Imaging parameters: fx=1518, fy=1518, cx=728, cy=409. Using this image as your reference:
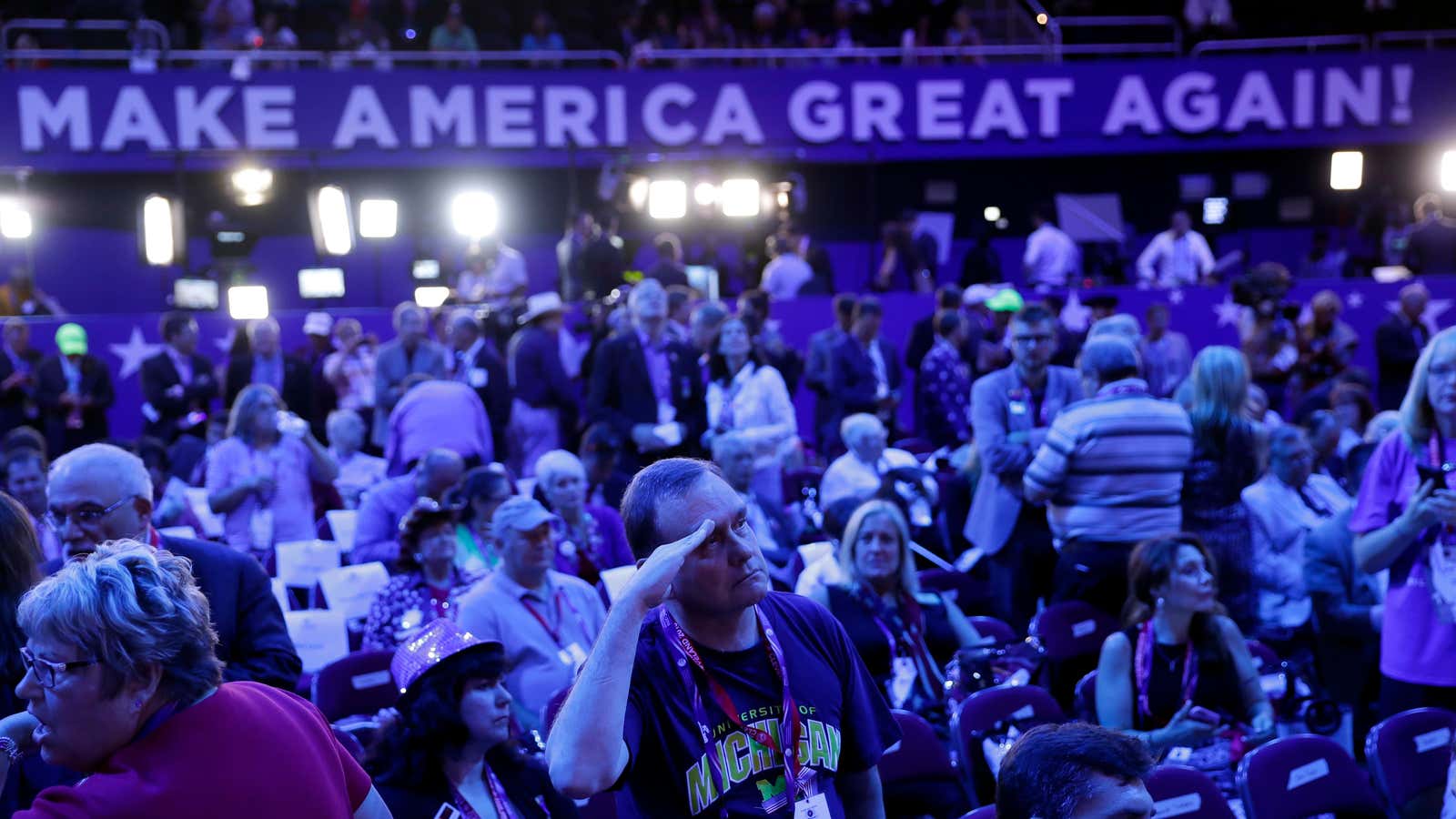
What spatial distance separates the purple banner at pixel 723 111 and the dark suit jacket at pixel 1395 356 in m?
4.17

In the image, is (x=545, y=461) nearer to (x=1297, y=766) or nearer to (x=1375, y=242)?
(x=1297, y=766)

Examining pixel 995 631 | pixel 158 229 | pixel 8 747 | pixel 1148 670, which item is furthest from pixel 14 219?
pixel 8 747

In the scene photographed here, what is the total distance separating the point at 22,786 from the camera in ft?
9.50

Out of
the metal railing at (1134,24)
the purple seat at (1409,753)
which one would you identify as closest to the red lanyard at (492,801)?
the purple seat at (1409,753)

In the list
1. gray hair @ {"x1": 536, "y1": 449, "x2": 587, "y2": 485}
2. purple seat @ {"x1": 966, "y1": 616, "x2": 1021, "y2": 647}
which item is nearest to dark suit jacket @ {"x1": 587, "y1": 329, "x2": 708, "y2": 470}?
gray hair @ {"x1": 536, "y1": 449, "x2": 587, "y2": 485}

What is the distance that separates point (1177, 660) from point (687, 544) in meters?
3.03

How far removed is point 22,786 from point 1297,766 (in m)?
3.04

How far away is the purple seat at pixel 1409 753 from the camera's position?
402cm

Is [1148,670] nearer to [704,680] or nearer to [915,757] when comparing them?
[915,757]

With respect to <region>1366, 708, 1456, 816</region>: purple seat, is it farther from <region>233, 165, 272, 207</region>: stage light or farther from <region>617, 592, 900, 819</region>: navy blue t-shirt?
<region>233, 165, 272, 207</region>: stage light

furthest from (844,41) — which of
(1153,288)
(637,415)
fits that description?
(637,415)

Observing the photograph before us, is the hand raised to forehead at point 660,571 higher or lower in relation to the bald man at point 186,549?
higher

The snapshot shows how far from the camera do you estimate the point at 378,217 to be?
15.5m

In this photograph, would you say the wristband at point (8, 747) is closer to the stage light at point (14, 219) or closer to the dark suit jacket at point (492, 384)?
the dark suit jacket at point (492, 384)
